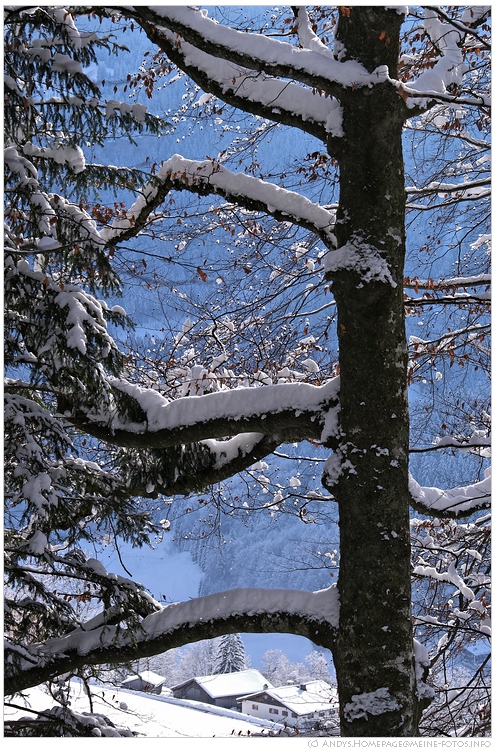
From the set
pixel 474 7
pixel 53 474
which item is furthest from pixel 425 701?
pixel 474 7

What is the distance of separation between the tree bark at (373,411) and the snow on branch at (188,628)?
0.22m

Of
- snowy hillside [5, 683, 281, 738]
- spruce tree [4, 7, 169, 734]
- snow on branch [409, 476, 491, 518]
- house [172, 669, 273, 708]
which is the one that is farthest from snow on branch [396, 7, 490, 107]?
house [172, 669, 273, 708]

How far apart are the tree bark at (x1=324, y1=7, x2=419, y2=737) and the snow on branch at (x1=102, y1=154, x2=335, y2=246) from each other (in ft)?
1.47

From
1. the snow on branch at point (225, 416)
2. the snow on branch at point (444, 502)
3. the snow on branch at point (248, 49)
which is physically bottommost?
the snow on branch at point (444, 502)

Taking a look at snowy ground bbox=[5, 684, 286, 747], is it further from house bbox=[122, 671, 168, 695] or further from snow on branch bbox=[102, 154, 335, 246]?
snow on branch bbox=[102, 154, 335, 246]

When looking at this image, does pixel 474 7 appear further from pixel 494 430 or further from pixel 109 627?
pixel 109 627

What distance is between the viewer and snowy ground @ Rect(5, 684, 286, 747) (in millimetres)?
6355

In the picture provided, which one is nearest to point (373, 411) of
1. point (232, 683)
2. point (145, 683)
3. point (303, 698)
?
point (145, 683)

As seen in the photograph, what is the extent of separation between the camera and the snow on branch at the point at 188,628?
3.37 metres

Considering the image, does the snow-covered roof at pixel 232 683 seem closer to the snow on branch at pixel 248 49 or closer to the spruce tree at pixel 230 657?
the spruce tree at pixel 230 657

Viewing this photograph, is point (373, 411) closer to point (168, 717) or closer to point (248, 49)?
point (248, 49)

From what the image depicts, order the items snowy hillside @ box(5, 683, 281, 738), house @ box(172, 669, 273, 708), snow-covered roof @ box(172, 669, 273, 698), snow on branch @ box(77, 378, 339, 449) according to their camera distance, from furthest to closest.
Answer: snow-covered roof @ box(172, 669, 273, 698) → house @ box(172, 669, 273, 708) → snowy hillside @ box(5, 683, 281, 738) → snow on branch @ box(77, 378, 339, 449)

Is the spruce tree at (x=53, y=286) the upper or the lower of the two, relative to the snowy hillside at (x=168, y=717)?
upper

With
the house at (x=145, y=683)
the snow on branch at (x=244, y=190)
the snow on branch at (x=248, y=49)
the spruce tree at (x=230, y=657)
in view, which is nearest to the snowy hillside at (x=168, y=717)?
the house at (x=145, y=683)
